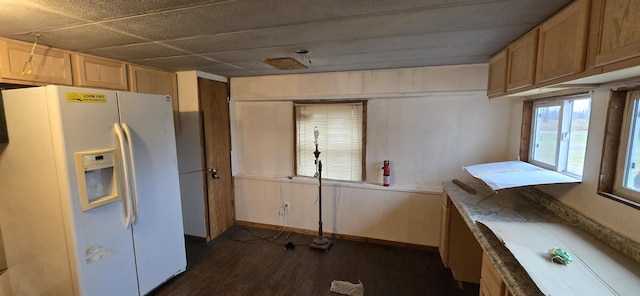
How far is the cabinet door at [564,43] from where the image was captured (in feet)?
3.80

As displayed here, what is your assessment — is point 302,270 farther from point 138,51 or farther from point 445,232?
point 138,51

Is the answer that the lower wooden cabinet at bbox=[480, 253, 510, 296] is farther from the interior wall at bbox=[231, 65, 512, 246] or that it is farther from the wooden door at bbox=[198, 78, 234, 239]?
the wooden door at bbox=[198, 78, 234, 239]

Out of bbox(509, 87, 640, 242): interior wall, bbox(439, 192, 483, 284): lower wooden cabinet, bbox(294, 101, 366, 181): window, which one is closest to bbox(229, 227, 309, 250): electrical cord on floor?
bbox(294, 101, 366, 181): window

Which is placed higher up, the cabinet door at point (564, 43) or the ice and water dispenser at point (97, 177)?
the cabinet door at point (564, 43)

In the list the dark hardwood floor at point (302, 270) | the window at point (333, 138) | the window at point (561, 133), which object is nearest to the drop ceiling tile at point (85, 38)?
the window at point (333, 138)

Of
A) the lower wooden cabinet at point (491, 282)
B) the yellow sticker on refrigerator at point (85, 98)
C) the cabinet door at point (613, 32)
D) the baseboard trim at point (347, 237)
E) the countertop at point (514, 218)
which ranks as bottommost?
the baseboard trim at point (347, 237)

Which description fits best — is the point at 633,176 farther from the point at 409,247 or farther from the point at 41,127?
the point at 41,127

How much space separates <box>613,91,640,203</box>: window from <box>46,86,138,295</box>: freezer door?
315 centimetres

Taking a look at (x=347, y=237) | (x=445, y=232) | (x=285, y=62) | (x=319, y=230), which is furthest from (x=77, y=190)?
(x=445, y=232)

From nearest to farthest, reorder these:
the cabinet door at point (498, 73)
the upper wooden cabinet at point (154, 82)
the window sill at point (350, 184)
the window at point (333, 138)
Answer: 1. the cabinet door at point (498, 73)
2. the upper wooden cabinet at point (154, 82)
3. the window sill at point (350, 184)
4. the window at point (333, 138)

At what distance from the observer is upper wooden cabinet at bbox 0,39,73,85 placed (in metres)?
1.69

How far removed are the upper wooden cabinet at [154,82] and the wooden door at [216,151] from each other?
283 mm

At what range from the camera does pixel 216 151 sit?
330 cm

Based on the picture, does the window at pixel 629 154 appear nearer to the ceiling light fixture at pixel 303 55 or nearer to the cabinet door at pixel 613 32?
the cabinet door at pixel 613 32
